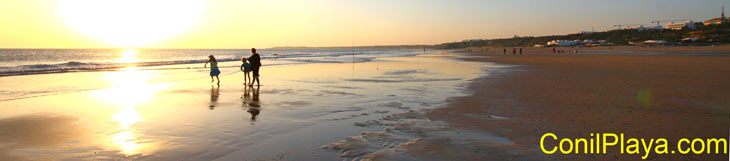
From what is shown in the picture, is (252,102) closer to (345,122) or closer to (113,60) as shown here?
(345,122)

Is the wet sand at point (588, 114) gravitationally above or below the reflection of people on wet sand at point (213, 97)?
below

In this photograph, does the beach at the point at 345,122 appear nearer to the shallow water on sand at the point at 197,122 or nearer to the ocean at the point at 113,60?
the shallow water on sand at the point at 197,122

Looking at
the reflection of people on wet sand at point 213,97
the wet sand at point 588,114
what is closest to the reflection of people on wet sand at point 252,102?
the reflection of people on wet sand at point 213,97

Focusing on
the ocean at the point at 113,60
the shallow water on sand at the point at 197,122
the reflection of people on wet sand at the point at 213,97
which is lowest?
the shallow water on sand at the point at 197,122

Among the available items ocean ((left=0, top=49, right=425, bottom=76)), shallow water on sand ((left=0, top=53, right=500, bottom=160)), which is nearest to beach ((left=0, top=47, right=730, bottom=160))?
shallow water on sand ((left=0, top=53, right=500, bottom=160))

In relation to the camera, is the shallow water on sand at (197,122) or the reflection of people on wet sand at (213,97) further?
the reflection of people on wet sand at (213,97)

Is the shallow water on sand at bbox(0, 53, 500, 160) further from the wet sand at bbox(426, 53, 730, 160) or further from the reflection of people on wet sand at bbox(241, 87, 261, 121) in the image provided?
the wet sand at bbox(426, 53, 730, 160)

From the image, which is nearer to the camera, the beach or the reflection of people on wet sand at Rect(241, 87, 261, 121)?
the beach

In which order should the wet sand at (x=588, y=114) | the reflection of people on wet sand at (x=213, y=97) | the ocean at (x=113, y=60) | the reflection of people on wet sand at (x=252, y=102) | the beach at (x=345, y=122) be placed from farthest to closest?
the ocean at (x=113, y=60) → the reflection of people on wet sand at (x=213, y=97) → the reflection of people on wet sand at (x=252, y=102) → the wet sand at (x=588, y=114) → the beach at (x=345, y=122)

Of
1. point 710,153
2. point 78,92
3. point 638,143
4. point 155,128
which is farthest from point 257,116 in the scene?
point 78,92

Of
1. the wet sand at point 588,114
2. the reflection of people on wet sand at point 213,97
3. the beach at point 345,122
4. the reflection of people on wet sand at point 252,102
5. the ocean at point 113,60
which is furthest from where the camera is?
the ocean at point 113,60

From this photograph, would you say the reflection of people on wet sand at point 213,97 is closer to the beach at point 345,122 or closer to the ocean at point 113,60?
→ the beach at point 345,122

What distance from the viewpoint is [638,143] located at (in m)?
5.22

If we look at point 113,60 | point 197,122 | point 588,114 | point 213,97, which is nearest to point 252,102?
point 213,97
